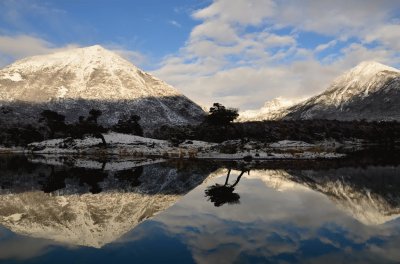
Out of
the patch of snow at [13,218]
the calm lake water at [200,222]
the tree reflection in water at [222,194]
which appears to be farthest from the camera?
the tree reflection in water at [222,194]

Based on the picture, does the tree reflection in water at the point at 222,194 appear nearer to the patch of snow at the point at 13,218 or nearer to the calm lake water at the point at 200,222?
the calm lake water at the point at 200,222

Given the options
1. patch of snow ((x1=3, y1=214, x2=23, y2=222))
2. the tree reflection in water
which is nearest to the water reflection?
patch of snow ((x1=3, y1=214, x2=23, y2=222))

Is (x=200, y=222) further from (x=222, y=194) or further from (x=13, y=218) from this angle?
(x=13, y=218)

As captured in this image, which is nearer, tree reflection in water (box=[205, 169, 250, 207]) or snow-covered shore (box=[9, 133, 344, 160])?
tree reflection in water (box=[205, 169, 250, 207])

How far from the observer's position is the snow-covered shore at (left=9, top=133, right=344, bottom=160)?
263 feet

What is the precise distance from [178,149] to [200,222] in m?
72.2

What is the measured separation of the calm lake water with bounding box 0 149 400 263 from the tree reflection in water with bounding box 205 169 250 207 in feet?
0.25

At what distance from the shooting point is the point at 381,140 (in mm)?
167750

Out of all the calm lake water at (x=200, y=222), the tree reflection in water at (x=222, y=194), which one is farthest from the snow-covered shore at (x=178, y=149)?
the calm lake water at (x=200, y=222)

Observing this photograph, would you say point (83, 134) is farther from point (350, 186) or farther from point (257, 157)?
point (350, 186)

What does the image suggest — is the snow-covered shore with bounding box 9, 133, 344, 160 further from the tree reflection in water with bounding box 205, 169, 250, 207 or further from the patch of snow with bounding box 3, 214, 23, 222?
the patch of snow with bounding box 3, 214, 23, 222

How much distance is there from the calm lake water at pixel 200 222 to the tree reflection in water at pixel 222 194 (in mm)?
75

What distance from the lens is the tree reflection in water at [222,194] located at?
2823cm

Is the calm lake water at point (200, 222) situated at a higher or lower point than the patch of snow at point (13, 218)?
higher
